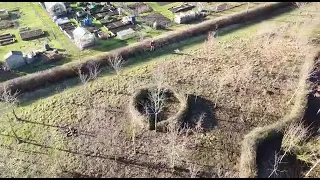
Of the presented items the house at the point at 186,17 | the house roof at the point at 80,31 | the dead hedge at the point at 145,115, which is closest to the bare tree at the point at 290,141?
the dead hedge at the point at 145,115

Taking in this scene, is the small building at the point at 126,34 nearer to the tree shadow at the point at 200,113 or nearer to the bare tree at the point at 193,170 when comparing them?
the tree shadow at the point at 200,113

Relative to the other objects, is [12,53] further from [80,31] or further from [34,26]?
[34,26]

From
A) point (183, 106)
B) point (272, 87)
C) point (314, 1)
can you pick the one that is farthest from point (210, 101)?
point (314, 1)

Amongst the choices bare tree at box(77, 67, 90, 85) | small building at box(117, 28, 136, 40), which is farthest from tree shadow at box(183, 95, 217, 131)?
small building at box(117, 28, 136, 40)

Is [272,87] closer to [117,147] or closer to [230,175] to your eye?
[230,175]

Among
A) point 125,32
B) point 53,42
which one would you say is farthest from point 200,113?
point 53,42

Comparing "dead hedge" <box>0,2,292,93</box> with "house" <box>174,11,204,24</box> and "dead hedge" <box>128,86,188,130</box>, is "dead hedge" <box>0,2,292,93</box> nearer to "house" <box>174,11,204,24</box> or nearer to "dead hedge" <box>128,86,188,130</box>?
"house" <box>174,11,204,24</box>
